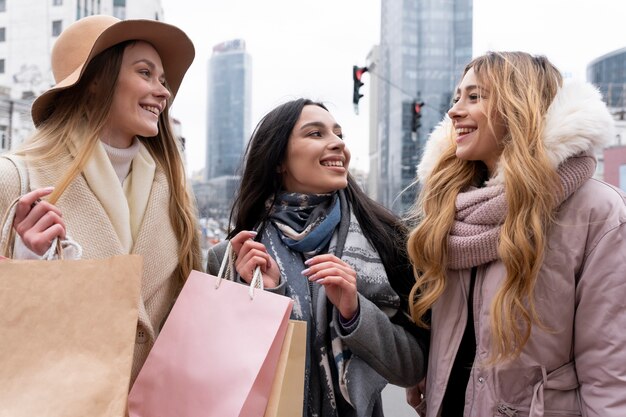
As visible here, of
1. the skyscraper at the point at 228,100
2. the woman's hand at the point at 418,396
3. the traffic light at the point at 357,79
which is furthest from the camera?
the skyscraper at the point at 228,100

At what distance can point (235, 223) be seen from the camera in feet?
8.72

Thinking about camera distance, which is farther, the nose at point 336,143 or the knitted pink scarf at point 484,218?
the nose at point 336,143

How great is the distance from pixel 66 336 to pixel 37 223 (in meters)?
0.35

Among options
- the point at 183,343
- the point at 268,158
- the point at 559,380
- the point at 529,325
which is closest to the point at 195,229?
the point at 268,158

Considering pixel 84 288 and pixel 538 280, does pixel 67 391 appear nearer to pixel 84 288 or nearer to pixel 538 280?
pixel 84 288

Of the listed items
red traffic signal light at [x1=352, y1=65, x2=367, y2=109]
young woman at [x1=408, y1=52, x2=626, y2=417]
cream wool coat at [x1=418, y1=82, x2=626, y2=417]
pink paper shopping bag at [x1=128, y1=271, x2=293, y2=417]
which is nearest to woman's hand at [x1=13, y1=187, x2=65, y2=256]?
pink paper shopping bag at [x1=128, y1=271, x2=293, y2=417]

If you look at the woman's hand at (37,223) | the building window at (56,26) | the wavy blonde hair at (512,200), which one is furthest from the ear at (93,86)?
the building window at (56,26)

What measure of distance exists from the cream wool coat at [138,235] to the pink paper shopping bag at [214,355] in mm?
260

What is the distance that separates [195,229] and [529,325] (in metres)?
1.27

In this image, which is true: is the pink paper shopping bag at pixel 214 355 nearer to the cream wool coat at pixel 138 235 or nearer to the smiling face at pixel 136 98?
the cream wool coat at pixel 138 235

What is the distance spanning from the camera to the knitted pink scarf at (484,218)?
195cm

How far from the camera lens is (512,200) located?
2.00 m

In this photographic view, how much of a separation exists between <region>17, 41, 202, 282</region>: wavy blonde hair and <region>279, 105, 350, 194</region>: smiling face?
49 centimetres

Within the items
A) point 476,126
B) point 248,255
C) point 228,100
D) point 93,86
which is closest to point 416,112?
point 476,126
